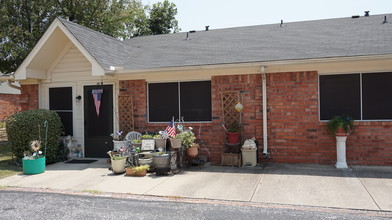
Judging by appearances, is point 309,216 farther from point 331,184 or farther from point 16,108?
point 16,108

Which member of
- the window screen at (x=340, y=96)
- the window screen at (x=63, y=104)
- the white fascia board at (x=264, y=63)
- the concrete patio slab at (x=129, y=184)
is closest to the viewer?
the concrete patio slab at (x=129, y=184)

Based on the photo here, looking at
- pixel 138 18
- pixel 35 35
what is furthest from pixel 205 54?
pixel 138 18

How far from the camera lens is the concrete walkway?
534 cm

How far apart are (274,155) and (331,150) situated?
1413 mm

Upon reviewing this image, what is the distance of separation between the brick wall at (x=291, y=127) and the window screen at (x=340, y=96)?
0.77 ft

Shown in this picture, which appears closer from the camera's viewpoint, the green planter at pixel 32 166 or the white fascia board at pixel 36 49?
the green planter at pixel 32 166

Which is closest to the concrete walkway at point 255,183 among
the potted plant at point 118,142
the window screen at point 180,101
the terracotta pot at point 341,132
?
the potted plant at point 118,142

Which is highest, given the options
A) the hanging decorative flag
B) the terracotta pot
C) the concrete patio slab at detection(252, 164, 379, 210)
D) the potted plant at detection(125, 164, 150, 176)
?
the hanging decorative flag

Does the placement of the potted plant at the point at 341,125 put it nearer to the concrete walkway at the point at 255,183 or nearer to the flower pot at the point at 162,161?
the concrete walkway at the point at 255,183

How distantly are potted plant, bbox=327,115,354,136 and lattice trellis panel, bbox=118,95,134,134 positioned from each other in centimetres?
553

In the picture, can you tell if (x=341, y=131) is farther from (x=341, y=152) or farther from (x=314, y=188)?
(x=314, y=188)

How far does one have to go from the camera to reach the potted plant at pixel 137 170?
727cm

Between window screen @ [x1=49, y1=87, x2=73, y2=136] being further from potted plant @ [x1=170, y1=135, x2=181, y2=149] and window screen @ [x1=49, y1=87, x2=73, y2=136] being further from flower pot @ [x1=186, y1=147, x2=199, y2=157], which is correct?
flower pot @ [x1=186, y1=147, x2=199, y2=157]

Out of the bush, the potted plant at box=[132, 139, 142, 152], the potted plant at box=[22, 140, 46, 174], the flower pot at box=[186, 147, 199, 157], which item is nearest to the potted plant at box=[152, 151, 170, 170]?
the flower pot at box=[186, 147, 199, 157]
